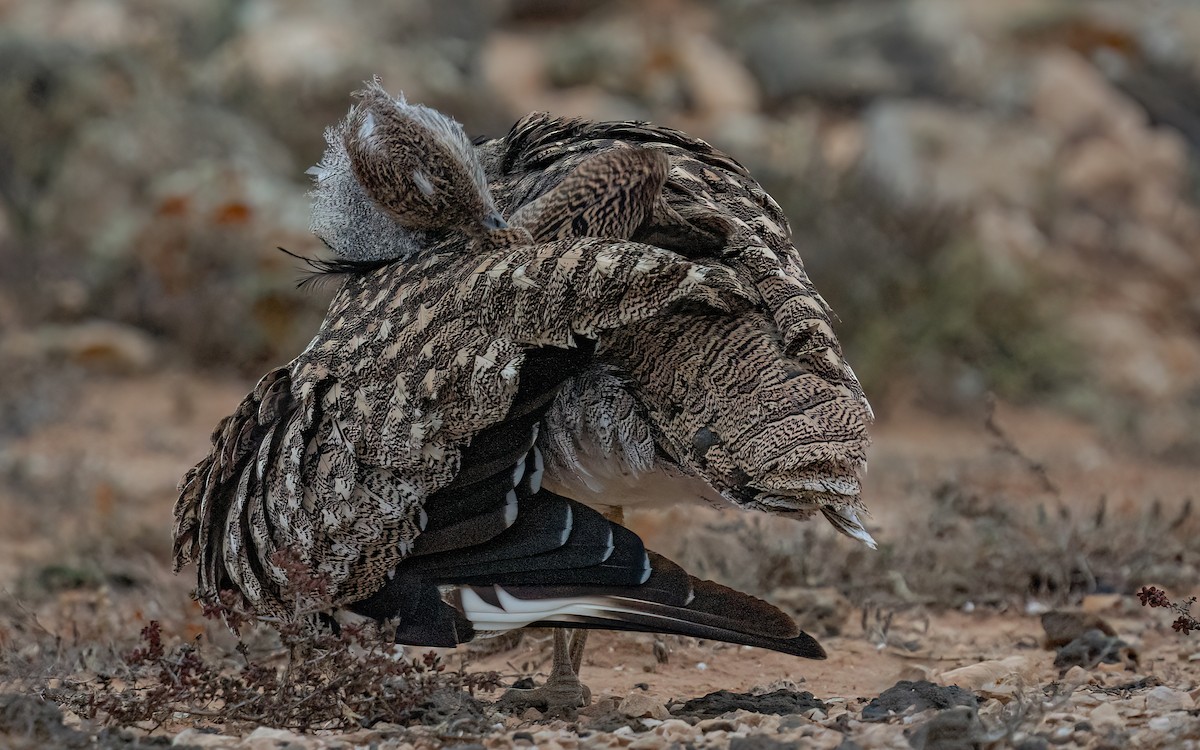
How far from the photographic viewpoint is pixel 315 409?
4.00m

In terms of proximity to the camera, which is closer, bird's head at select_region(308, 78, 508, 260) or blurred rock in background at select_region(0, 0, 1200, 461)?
bird's head at select_region(308, 78, 508, 260)

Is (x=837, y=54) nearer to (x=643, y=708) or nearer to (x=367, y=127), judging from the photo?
(x=367, y=127)

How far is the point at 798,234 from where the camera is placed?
12242 mm

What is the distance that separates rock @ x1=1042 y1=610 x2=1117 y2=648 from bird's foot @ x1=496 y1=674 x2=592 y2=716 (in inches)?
72.1

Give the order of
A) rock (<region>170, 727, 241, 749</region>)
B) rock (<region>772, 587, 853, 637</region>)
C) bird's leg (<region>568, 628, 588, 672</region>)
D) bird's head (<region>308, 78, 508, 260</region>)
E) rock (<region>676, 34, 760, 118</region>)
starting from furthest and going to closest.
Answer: rock (<region>676, 34, 760, 118</region>)
rock (<region>772, 587, 853, 637</region>)
bird's leg (<region>568, 628, 588, 672</region>)
bird's head (<region>308, 78, 508, 260</region>)
rock (<region>170, 727, 241, 749</region>)

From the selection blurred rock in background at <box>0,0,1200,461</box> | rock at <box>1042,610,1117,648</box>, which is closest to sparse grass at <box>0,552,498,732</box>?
rock at <box>1042,610,1117,648</box>

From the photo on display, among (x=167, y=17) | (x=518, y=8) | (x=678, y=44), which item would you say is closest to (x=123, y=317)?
(x=167, y=17)

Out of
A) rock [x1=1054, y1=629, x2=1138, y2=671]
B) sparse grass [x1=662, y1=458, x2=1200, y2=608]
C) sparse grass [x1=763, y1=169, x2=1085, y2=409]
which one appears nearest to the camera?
rock [x1=1054, y1=629, x2=1138, y2=671]

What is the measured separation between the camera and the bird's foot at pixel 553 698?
4.20m

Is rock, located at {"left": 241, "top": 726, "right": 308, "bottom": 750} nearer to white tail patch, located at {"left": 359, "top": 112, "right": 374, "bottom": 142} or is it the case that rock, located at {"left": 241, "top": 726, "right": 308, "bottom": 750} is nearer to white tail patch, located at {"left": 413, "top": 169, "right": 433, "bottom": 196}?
white tail patch, located at {"left": 413, "top": 169, "right": 433, "bottom": 196}

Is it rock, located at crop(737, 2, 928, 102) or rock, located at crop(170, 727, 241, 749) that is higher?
rock, located at crop(737, 2, 928, 102)

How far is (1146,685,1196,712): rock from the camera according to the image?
3650 mm

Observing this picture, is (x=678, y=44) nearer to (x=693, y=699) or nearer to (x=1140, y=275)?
(x=1140, y=275)

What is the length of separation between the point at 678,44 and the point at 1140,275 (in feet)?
24.5
